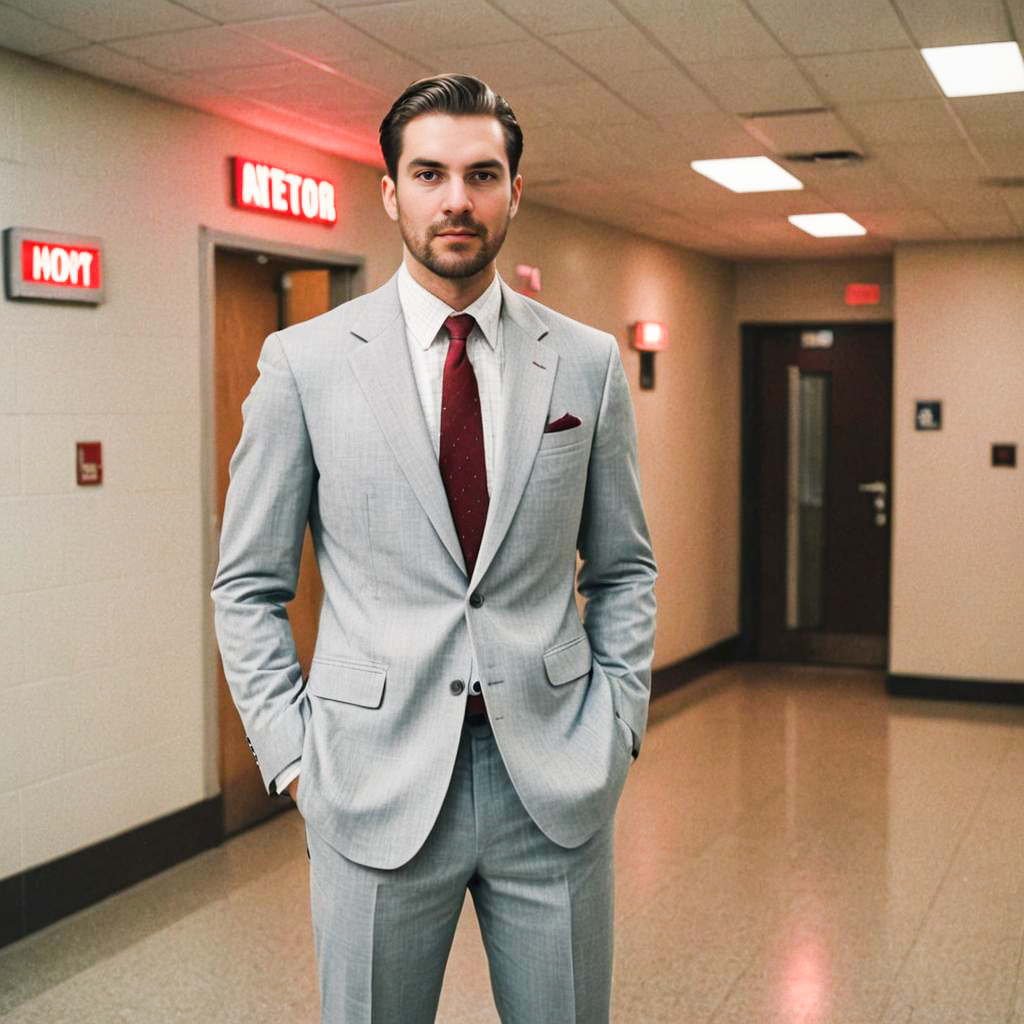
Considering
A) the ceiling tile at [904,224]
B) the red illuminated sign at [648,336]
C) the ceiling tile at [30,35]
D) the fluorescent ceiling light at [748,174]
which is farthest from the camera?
the red illuminated sign at [648,336]

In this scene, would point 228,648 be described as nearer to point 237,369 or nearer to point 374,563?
point 374,563

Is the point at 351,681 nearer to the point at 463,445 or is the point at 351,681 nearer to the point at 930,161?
the point at 463,445

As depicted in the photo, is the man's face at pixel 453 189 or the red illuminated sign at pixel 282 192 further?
the red illuminated sign at pixel 282 192

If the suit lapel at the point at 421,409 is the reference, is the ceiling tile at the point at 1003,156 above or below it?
above

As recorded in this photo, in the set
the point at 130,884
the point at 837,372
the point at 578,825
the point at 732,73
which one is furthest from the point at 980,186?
the point at 578,825

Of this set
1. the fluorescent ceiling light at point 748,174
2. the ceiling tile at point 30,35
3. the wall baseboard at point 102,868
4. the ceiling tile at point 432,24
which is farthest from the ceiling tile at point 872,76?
the wall baseboard at point 102,868

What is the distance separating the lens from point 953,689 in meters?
7.43

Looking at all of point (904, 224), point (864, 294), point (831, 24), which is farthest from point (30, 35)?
point (864, 294)

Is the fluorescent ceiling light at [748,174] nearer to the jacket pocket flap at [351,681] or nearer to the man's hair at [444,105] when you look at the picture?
the man's hair at [444,105]

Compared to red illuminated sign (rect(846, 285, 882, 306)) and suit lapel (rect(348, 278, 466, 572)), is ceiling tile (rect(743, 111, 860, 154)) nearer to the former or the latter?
suit lapel (rect(348, 278, 466, 572))

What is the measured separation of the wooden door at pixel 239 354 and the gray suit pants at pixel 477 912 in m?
3.01

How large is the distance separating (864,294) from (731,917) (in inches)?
205

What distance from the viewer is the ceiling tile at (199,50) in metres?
3.32

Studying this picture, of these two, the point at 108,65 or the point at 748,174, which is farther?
the point at 748,174
